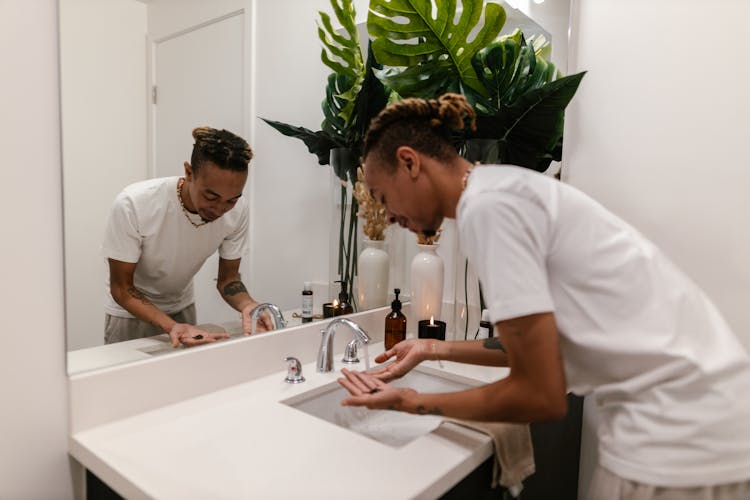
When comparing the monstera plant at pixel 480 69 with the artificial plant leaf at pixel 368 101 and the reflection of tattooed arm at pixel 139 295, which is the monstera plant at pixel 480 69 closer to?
the artificial plant leaf at pixel 368 101

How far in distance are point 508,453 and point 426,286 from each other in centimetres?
71

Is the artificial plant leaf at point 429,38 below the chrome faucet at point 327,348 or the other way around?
the other way around

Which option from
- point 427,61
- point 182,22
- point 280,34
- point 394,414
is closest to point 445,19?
point 427,61

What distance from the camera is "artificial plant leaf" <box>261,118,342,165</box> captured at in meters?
1.44

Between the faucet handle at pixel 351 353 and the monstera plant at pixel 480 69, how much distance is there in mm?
754

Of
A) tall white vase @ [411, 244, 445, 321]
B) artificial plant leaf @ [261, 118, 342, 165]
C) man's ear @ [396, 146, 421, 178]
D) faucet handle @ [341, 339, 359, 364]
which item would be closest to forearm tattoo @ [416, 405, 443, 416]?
man's ear @ [396, 146, 421, 178]

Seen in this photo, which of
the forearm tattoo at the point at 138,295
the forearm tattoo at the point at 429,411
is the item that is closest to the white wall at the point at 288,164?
the forearm tattoo at the point at 138,295

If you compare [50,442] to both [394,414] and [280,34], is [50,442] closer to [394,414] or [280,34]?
[394,414]

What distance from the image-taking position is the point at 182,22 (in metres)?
1.11

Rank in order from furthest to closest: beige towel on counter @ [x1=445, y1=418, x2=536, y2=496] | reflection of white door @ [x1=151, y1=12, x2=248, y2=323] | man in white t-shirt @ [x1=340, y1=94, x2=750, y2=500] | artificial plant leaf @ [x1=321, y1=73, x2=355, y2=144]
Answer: artificial plant leaf @ [x1=321, y1=73, x2=355, y2=144], reflection of white door @ [x1=151, y1=12, x2=248, y2=323], beige towel on counter @ [x1=445, y1=418, x2=536, y2=496], man in white t-shirt @ [x1=340, y1=94, x2=750, y2=500]

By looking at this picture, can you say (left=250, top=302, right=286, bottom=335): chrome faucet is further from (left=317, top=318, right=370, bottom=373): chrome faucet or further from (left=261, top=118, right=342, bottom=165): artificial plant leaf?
(left=261, top=118, right=342, bottom=165): artificial plant leaf

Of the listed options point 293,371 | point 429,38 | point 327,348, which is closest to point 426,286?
point 327,348

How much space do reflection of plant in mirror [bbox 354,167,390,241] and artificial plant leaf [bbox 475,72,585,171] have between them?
0.41 m

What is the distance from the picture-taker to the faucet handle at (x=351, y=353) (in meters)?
1.37
